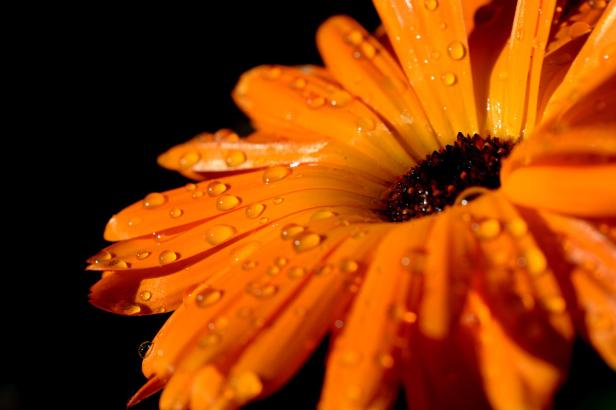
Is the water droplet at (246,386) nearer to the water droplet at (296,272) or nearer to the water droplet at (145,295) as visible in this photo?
the water droplet at (296,272)

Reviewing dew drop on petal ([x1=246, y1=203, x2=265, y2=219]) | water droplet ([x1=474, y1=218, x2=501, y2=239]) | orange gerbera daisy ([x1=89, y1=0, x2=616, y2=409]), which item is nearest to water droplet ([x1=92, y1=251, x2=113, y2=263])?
orange gerbera daisy ([x1=89, y1=0, x2=616, y2=409])

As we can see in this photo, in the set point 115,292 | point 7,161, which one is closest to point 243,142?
point 115,292

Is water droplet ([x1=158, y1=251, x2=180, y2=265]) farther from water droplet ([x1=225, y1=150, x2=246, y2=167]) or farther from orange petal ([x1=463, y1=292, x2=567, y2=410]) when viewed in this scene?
orange petal ([x1=463, y1=292, x2=567, y2=410])

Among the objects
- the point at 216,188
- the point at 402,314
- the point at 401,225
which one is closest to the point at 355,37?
the point at 216,188

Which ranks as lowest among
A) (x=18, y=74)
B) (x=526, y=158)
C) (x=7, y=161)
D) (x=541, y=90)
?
(x=541, y=90)

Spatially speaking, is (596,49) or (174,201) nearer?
(596,49)

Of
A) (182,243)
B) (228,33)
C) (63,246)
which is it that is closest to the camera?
(182,243)

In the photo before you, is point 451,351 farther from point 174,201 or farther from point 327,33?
point 327,33

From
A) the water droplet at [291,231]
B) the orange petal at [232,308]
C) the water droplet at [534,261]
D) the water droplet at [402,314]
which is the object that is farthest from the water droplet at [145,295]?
the water droplet at [534,261]
